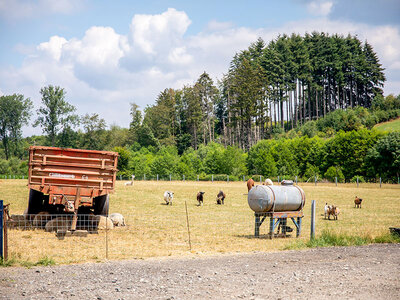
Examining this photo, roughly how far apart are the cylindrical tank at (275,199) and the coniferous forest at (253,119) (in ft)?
167

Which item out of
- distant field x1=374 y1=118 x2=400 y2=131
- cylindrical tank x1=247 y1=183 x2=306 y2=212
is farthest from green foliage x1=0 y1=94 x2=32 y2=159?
cylindrical tank x1=247 y1=183 x2=306 y2=212

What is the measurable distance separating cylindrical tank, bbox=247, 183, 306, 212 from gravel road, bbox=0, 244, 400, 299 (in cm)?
405

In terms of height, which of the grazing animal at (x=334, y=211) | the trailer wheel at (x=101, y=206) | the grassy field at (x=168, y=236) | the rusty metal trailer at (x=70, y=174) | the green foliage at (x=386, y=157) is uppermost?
the green foliage at (x=386, y=157)

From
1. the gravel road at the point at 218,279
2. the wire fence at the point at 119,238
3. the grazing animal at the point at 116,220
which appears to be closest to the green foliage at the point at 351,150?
the wire fence at the point at 119,238

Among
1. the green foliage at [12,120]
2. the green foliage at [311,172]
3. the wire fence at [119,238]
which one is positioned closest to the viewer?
the wire fence at [119,238]

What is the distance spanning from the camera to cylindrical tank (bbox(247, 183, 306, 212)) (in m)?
15.5

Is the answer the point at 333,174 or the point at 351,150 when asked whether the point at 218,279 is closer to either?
the point at 333,174

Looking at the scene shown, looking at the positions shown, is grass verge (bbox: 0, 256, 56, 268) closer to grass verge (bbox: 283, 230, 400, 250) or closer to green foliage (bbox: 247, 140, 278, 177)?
grass verge (bbox: 283, 230, 400, 250)

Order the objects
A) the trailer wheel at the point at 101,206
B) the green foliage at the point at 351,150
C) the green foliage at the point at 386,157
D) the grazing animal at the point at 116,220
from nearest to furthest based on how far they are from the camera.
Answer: the grazing animal at the point at 116,220, the trailer wheel at the point at 101,206, the green foliage at the point at 386,157, the green foliage at the point at 351,150

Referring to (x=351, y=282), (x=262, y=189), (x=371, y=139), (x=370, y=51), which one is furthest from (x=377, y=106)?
(x=351, y=282)

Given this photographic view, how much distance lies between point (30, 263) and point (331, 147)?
62012mm

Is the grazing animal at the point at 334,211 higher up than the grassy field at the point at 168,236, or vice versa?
the grazing animal at the point at 334,211

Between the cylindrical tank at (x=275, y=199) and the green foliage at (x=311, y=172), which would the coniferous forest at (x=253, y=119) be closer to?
the green foliage at (x=311, y=172)

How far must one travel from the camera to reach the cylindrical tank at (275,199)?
611 inches
